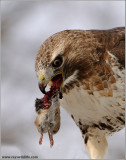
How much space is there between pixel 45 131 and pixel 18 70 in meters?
1.57

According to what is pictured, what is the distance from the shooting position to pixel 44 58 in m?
1.54

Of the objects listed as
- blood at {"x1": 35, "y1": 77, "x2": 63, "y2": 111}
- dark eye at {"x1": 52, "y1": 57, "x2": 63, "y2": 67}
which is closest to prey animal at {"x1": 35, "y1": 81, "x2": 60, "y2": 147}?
blood at {"x1": 35, "y1": 77, "x2": 63, "y2": 111}

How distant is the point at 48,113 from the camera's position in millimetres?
1643

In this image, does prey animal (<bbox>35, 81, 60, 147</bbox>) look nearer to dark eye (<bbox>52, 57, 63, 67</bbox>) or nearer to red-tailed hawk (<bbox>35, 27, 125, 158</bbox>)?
red-tailed hawk (<bbox>35, 27, 125, 158</bbox>)

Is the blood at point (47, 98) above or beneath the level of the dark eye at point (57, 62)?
beneath

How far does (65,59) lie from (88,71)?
0.16 meters

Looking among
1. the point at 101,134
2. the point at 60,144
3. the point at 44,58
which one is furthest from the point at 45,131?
the point at 60,144

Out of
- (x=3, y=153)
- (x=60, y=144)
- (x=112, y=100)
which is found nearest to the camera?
(x=112, y=100)

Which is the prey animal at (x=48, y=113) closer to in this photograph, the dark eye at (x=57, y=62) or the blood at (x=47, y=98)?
the blood at (x=47, y=98)

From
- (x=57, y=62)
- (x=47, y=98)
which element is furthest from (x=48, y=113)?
(x=57, y=62)

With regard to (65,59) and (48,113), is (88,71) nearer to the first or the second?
(65,59)

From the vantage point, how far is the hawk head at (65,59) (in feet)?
5.05

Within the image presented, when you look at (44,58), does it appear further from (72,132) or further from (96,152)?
(72,132)

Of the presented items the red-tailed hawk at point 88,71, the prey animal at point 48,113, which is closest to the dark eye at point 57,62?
the red-tailed hawk at point 88,71
